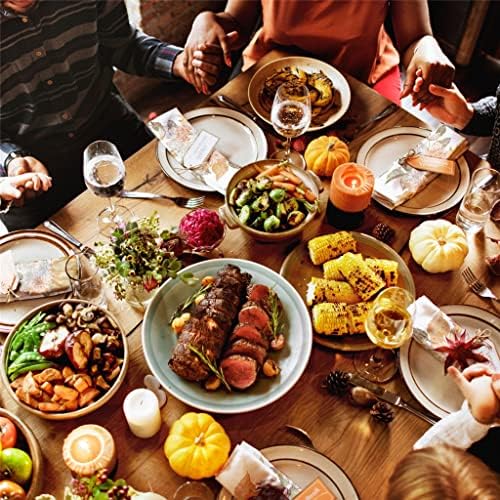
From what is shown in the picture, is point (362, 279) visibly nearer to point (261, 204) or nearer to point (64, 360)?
point (261, 204)

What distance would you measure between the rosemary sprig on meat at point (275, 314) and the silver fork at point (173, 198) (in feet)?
1.30

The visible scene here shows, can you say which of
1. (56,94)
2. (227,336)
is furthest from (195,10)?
(227,336)

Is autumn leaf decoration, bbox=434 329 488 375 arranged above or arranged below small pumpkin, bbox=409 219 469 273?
below

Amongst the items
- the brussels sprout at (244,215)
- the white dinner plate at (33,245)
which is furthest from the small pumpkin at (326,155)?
the white dinner plate at (33,245)

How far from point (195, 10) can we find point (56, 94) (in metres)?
1.40

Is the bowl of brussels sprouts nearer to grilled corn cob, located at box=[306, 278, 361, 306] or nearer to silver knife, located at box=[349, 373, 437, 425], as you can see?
grilled corn cob, located at box=[306, 278, 361, 306]

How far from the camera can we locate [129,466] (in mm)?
1393

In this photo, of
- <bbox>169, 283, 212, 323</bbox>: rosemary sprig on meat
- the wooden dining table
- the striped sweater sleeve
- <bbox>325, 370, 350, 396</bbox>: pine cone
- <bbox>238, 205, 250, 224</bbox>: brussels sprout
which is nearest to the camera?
the wooden dining table

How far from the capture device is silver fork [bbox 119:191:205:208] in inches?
71.4

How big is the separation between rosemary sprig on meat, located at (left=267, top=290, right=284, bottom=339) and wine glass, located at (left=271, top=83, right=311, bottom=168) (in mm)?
537

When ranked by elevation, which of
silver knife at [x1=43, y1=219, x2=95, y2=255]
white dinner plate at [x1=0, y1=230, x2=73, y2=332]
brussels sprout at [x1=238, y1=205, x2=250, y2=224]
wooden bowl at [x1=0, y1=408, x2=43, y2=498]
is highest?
brussels sprout at [x1=238, y1=205, x2=250, y2=224]

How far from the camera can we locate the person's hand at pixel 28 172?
1.83m

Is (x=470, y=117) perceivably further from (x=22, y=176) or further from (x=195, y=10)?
(x=195, y=10)

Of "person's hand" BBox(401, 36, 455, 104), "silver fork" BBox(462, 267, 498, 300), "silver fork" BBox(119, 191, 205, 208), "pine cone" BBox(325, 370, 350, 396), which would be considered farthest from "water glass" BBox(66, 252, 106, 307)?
"person's hand" BBox(401, 36, 455, 104)
